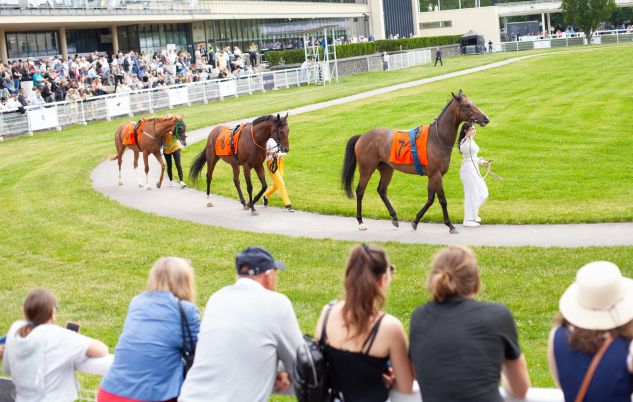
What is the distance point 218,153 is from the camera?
18578 mm

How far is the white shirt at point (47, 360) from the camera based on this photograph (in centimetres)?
591

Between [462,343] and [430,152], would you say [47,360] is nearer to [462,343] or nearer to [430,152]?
[462,343]

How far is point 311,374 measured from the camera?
4.93m

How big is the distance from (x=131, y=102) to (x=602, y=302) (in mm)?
35735

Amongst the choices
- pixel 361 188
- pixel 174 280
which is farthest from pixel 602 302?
pixel 361 188

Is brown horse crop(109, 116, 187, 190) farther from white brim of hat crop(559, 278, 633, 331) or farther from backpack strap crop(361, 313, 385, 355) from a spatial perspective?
white brim of hat crop(559, 278, 633, 331)

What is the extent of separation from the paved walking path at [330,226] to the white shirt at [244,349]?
8.57m

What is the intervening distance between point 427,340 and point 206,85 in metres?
39.5

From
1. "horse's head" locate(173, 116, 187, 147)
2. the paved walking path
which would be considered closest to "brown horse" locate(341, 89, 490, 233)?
the paved walking path

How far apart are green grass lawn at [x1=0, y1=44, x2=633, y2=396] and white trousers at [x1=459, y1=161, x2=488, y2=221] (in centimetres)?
55

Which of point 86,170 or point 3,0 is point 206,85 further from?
point 86,170

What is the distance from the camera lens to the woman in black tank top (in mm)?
4984

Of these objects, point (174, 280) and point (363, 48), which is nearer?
point (174, 280)

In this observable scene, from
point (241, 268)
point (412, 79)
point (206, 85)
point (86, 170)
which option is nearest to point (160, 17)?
point (206, 85)
